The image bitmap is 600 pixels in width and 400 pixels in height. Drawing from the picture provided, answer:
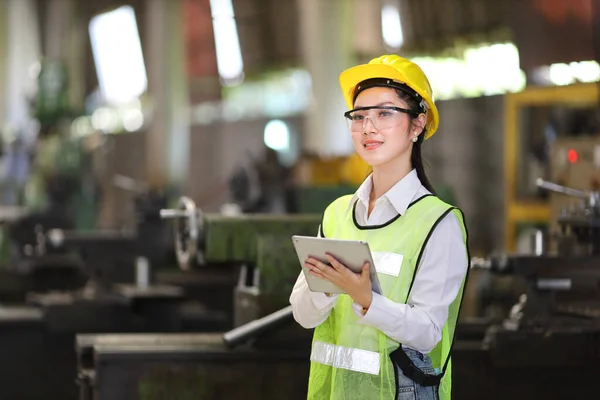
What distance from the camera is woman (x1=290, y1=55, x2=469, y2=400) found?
2953 mm

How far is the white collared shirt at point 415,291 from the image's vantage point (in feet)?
9.49

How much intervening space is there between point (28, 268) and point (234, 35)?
450 inches

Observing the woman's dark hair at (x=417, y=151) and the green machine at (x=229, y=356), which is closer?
the woman's dark hair at (x=417, y=151)

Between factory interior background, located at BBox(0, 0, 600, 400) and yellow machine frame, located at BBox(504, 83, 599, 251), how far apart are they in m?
0.02

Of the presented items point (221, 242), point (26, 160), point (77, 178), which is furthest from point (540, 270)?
point (26, 160)

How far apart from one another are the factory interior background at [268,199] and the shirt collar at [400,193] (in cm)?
38

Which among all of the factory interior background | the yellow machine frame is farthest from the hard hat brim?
the yellow machine frame

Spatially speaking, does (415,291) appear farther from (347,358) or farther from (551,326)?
(551,326)

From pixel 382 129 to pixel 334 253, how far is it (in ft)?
1.39

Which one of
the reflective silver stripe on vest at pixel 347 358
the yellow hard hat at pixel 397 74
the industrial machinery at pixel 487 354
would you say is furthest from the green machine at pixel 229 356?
the yellow hard hat at pixel 397 74

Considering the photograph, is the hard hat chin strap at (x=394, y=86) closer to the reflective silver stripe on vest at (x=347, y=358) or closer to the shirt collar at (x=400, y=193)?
the shirt collar at (x=400, y=193)

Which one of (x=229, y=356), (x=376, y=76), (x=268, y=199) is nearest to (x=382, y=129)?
(x=376, y=76)

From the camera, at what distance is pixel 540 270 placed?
5.16 meters

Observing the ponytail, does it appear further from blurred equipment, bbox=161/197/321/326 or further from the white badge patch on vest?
blurred equipment, bbox=161/197/321/326
